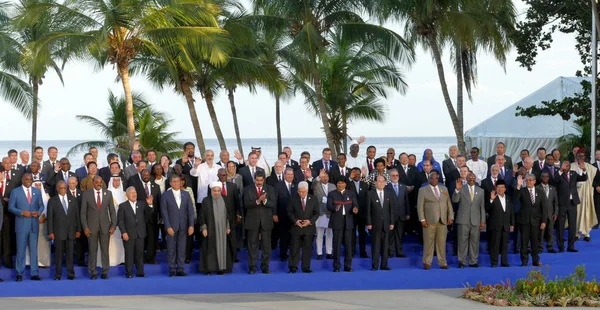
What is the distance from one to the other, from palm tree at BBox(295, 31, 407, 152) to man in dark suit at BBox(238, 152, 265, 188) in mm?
13933

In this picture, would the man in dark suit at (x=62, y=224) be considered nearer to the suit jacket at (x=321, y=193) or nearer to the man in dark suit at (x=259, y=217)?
the man in dark suit at (x=259, y=217)

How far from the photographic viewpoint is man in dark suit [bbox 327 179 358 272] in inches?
570

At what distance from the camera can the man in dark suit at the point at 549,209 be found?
15398 millimetres

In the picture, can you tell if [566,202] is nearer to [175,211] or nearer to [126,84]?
[175,211]

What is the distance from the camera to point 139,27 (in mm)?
18547

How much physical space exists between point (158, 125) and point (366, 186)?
596 inches

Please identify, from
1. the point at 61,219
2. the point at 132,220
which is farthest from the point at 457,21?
the point at 61,219

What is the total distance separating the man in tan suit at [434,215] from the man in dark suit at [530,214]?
4.21 ft

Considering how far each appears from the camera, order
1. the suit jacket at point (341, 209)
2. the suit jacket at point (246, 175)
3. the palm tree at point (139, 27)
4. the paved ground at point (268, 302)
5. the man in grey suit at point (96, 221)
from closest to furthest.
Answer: the paved ground at point (268, 302)
the man in grey suit at point (96, 221)
the suit jacket at point (341, 209)
the suit jacket at point (246, 175)
the palm tree at point (139, 27)

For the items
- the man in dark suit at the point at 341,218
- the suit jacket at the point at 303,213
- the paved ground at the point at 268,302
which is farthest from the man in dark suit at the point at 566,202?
the suit jacket at the point at 303,213

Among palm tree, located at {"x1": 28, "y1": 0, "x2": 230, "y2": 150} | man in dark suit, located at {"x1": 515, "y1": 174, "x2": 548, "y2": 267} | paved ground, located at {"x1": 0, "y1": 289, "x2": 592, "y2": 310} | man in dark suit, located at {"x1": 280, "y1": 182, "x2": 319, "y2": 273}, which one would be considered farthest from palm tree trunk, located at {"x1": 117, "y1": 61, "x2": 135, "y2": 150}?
man in dark suit, located at {"x1": 515, "y1": 174, "x2": 548, "y2": 267}

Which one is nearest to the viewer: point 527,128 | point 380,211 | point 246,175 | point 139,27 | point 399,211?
point 380,211

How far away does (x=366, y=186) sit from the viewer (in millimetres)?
15234

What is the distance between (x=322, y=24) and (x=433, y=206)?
8378 millimetres
